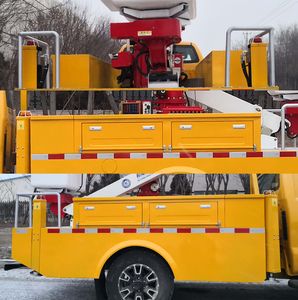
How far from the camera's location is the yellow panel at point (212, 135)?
5.23 metres

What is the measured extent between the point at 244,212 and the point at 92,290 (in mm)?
2922

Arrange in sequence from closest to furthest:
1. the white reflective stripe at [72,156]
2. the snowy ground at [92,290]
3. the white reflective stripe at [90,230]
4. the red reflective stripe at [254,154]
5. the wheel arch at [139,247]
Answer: the red reflective stripe at [254,154], the white reflective stripe at [72,156], the wheel arch at [139,247], the white reflective stripe at [90,230], the snowy ground at [92,290]

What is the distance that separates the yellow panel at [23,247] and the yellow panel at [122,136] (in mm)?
1250

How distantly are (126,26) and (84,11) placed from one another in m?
19.7

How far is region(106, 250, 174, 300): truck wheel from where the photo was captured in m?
5.55

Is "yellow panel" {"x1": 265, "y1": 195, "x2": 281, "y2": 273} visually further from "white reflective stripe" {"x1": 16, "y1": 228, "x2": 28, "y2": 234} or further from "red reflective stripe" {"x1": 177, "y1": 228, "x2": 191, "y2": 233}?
"white reflective stripe" {"x1": 16, "y1": 228, "x2": 28, "y2": 234}

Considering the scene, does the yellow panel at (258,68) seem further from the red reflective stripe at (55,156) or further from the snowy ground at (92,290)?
the snowy ground at (92,290)

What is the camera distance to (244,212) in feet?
18.3

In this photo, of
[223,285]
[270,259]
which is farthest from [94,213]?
[223,285]

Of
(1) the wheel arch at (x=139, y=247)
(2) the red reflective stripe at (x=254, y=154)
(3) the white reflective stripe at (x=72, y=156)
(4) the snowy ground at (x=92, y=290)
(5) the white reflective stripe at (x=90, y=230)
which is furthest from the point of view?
Answer: (4) the snowy ground at (x=92, y=290)

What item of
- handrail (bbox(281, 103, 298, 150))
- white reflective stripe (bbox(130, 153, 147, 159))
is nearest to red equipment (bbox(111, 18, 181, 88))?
white reflective stripe (bbox(130, 153, 147, 159))

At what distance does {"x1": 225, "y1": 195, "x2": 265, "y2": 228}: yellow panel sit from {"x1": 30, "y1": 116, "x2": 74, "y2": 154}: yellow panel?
1770 millimetres

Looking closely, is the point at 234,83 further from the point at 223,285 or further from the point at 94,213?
the point at 223,285

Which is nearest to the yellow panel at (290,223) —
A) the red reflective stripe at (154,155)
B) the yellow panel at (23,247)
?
the red reflective stripe at (154,155)
